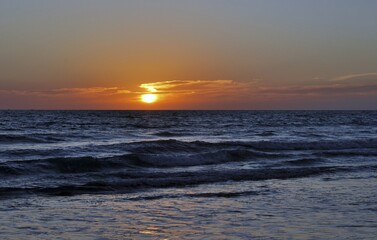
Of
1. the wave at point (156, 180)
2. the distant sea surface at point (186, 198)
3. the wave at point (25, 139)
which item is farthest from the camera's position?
the wave at point (25, 139)

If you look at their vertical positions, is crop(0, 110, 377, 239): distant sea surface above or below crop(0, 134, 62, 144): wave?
below

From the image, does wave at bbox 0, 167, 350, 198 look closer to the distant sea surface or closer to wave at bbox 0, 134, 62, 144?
the distant sea surface

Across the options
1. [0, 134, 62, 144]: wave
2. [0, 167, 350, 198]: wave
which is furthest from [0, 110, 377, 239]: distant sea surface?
[0, 134, 62, 144]: wave

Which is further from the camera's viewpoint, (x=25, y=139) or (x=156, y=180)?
(x=25, y=139)

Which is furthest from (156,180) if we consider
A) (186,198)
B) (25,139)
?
(25,139)

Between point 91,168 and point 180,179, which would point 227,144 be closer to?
point 91,168

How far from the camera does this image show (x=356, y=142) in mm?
36031

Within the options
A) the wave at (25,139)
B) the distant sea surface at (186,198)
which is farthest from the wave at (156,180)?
the wave at (25,139)

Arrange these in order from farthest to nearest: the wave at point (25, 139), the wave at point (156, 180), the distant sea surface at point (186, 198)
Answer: the wave at point (25, 139) → the wave at point (156, 180) → the distant sea surface at point (186, 198)

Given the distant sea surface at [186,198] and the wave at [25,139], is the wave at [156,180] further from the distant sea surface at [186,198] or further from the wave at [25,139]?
the wave at [25,139]

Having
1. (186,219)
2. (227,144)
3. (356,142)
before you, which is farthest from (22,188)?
(356,142)

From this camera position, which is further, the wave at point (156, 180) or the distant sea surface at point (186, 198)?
the wave at point (156, 180)

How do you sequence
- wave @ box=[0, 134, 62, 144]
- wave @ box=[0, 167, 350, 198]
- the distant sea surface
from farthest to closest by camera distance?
wave @ box=[0, 134, 62, 144] → wave @ box=[0, 167, 350, 198] → the distant sea surface

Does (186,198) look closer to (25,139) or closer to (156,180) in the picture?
(156,180)
